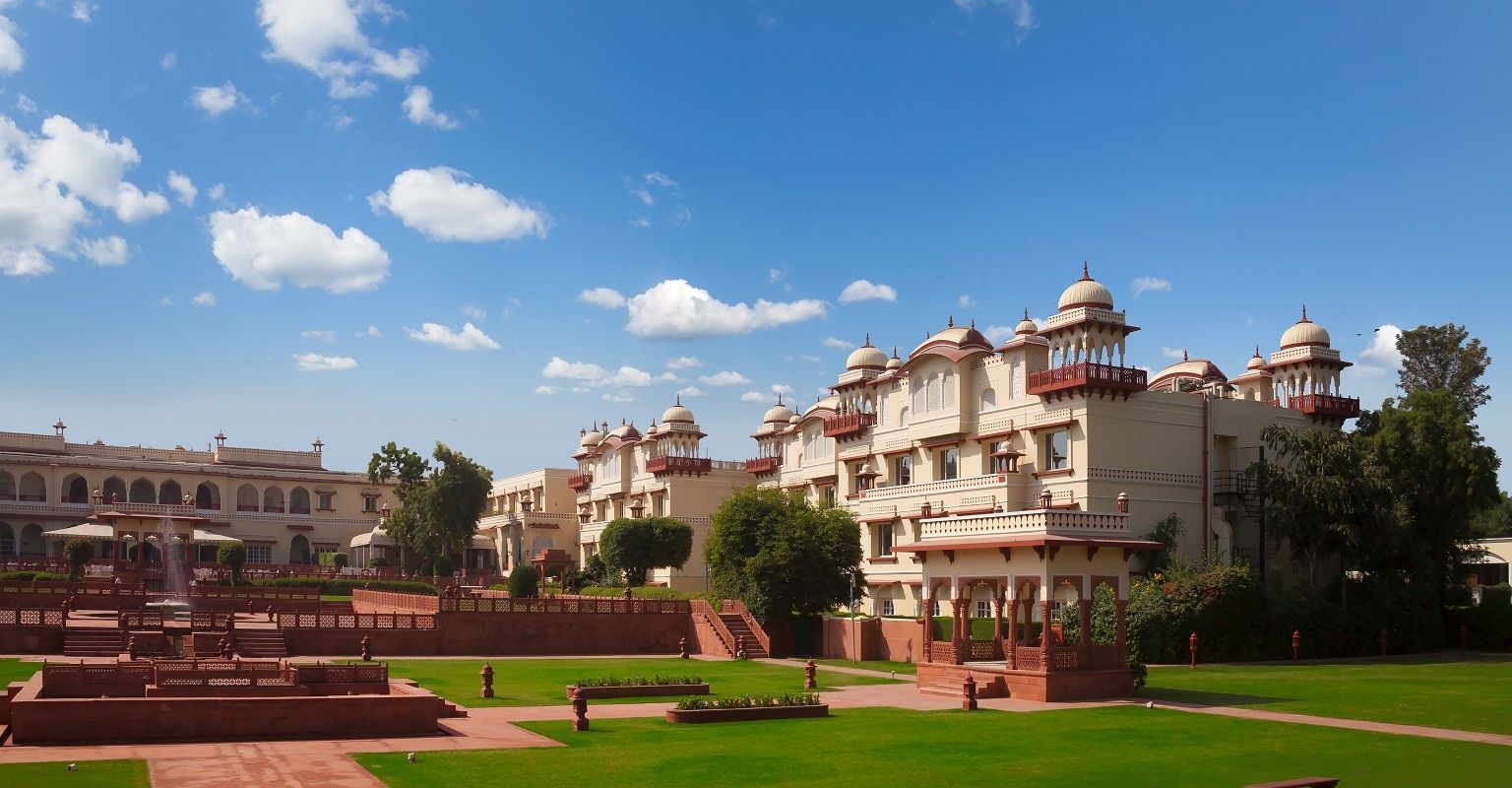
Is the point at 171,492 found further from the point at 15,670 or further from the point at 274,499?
the point at 15,670

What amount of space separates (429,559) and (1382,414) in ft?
174

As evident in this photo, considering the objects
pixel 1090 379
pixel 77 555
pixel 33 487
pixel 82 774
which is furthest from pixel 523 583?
pixel 82 774

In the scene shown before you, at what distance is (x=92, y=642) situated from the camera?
35969mm

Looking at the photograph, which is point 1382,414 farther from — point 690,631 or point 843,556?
point 690,631

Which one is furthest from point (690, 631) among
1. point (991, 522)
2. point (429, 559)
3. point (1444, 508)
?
point (429, 559)

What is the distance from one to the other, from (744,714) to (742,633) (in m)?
20.2

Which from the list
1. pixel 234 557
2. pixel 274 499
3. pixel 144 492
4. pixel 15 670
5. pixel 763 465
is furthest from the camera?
pixel 274 499

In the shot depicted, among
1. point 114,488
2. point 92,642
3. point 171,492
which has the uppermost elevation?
point 114,488

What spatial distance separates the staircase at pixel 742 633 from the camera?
45406 millimetres

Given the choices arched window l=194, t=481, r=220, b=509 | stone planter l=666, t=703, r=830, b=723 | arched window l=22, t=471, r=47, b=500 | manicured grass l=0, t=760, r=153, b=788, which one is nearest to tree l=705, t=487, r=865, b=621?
stone planter l=666, t=703, r=830, b=723

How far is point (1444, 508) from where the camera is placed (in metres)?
47.2

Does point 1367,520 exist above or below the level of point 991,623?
above

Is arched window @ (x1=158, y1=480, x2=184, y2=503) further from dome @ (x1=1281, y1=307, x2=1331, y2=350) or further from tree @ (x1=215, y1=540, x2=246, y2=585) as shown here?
dome @ (x1=1281, y1=307, x2=1331, y2=350)

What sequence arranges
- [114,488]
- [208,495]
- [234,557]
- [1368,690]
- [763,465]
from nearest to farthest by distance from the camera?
[1368,690] < [234,557] < [763,465] < [114,488] < [208,495]
